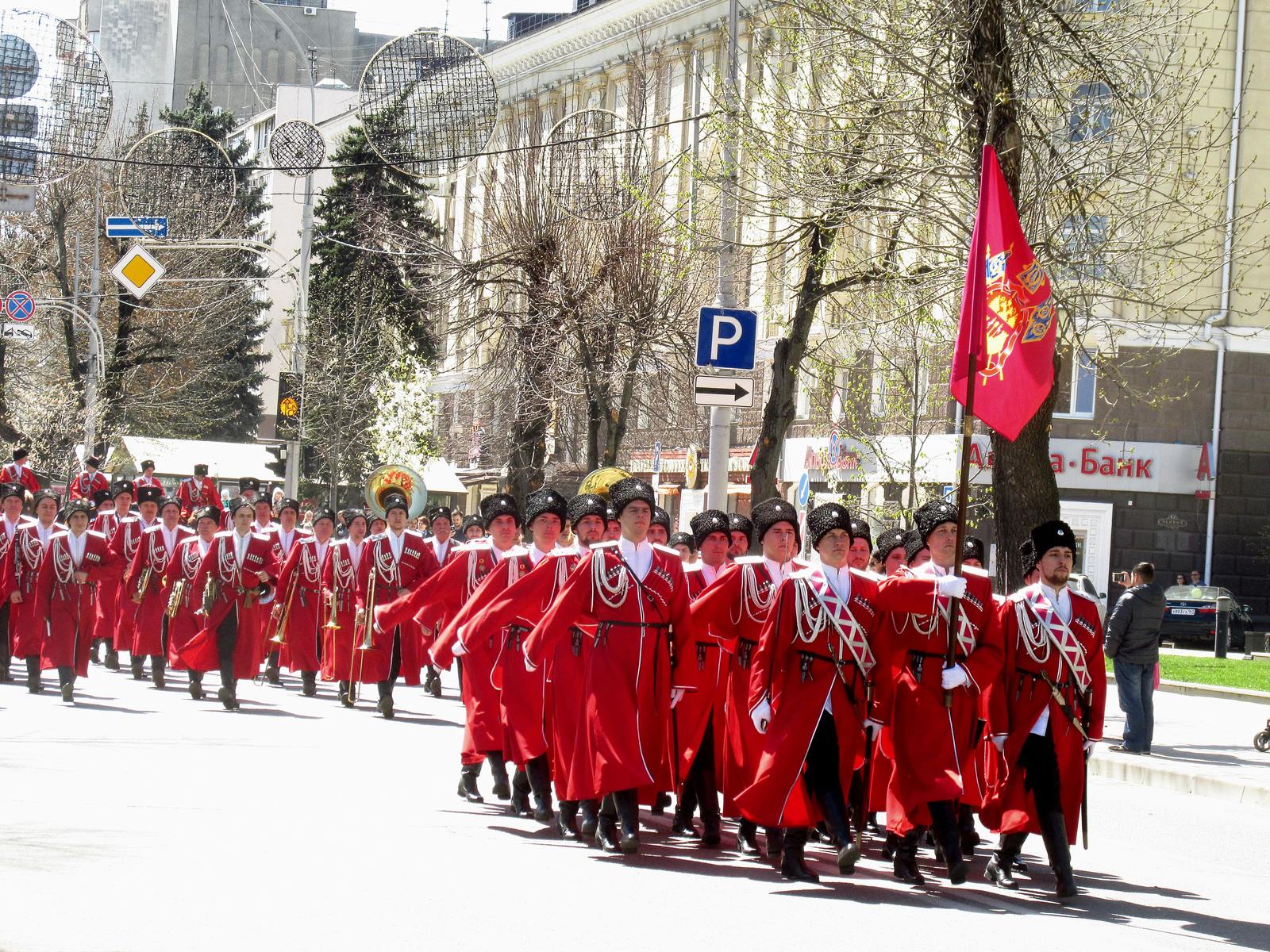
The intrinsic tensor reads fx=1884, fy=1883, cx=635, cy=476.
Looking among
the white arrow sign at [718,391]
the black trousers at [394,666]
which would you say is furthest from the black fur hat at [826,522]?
the white arrow sign at [718,391]

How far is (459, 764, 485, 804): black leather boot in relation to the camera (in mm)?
11359

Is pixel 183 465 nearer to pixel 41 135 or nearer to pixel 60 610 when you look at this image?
pixel 41 135

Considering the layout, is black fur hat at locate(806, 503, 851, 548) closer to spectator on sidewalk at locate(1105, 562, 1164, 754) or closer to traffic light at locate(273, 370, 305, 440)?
spectator on sidewalk at locate(1105, 562, 1164, 754)

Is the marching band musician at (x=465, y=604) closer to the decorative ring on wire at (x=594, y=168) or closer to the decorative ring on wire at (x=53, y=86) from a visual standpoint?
the decorative ring on wire at (x=53, y=86)

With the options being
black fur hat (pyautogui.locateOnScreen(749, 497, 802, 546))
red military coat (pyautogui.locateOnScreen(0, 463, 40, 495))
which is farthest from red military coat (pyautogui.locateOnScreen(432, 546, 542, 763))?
red military coat (pyautogui.locateOnScreen(0, 463, 40, 495))

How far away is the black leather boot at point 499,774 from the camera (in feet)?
36.8

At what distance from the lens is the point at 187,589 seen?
18.5 meters

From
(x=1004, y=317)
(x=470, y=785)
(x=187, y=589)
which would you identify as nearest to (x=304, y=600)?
(x=187, y=589)

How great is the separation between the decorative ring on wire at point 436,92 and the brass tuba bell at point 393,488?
6.70 metres

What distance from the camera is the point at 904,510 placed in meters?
24.6

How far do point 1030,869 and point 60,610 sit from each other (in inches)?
392

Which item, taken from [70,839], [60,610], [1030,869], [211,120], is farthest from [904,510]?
[211,120]

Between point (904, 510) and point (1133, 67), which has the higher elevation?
point (1133, 67)

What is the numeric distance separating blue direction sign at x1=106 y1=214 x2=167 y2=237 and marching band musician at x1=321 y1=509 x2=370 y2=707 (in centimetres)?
1609
